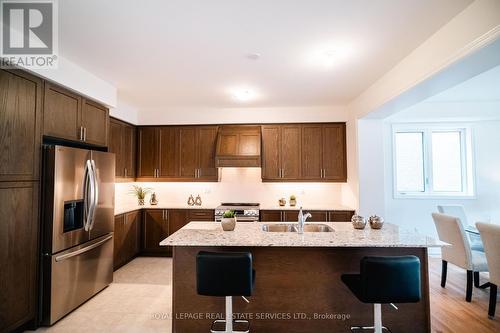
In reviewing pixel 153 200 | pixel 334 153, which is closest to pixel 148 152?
pixel 153 200

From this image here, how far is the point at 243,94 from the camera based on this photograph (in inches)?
156

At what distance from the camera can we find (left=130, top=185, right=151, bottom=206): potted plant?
484 cm

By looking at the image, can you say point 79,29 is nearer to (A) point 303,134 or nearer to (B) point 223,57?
(B) point 223,57

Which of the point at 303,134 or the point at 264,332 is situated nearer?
the point at 264,332

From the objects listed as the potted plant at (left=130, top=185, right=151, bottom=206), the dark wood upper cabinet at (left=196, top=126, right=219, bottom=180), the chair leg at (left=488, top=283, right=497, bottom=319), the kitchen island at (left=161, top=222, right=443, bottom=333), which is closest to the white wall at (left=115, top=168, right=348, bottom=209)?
the potted plant at (left=130, top=185, right=151, bottom=206)

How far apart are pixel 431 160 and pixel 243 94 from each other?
382 centimetres

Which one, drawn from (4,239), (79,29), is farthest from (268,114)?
(4,239)

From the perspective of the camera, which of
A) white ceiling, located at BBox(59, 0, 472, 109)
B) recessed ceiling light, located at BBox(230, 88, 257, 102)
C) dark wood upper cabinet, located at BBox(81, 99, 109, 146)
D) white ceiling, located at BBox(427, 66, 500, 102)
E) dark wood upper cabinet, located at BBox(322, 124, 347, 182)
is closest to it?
white ceiling, located at BBox(59, 0, 472, 109)

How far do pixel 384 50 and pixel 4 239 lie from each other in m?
3.92

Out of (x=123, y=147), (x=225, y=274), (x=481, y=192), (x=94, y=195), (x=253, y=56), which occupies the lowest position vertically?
(x=225, y=274)

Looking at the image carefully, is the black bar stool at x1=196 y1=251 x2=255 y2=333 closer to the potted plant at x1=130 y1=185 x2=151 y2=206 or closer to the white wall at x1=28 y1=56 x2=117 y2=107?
the white wall at x1=28 y1=56 x2=117 y2=107

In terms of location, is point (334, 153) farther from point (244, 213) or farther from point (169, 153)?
point (169, 153)

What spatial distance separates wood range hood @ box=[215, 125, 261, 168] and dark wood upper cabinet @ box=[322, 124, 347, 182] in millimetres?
1258

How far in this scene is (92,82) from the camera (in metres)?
3.16
